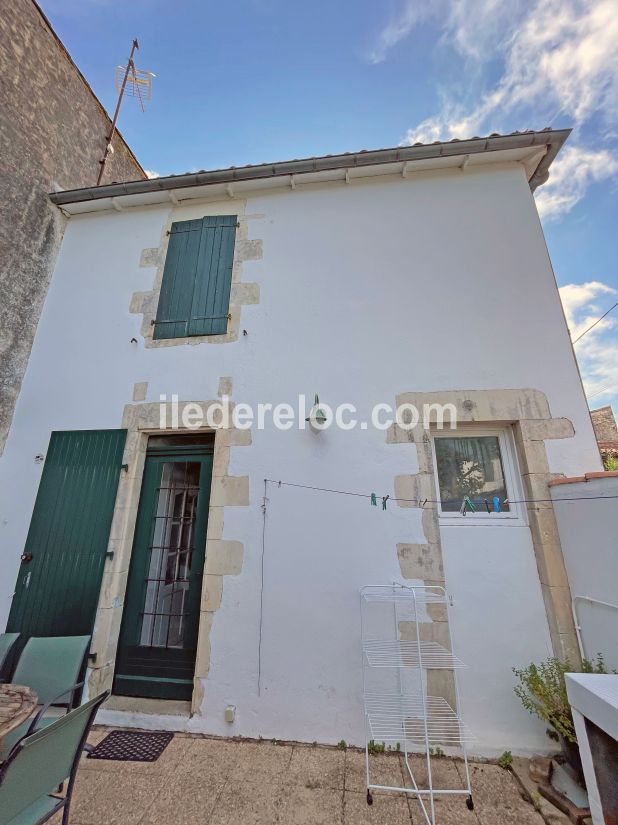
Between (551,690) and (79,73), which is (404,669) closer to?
(551,690)

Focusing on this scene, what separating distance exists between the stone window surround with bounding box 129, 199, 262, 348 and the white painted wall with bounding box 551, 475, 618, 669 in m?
3.29

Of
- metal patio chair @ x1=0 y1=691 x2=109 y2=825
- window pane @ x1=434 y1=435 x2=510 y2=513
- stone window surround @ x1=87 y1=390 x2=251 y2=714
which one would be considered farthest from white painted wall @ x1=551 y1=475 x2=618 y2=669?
metal patio chair @ x1=0 y1=691 x2=109 y2=825

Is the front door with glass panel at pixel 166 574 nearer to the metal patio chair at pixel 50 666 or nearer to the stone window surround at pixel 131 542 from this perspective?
the stone window surround at pixel 131 542

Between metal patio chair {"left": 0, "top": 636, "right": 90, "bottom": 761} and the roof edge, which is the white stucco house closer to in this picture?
metal patio chair {"left": 0, "top": 636, "right": 90, "bottom": 761}

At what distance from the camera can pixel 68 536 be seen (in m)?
3.21

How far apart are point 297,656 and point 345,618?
1.55ft

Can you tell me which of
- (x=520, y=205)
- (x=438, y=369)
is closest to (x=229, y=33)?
(x=520, y=205)

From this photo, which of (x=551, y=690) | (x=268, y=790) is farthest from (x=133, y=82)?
(x=551, y=690)

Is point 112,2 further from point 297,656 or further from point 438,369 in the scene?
point 297,656

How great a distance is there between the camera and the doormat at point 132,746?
7.86 ft

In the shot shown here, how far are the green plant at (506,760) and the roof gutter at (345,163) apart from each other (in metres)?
5.32

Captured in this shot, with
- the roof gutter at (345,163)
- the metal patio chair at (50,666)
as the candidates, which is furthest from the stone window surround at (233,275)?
the metal patio chair at (50,666)

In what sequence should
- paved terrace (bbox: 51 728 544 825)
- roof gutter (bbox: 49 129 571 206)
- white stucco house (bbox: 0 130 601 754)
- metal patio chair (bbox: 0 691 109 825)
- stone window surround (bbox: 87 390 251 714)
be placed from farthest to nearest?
1. roof gutter (bbox: 49 129 571 206)
2. stone window surround (bbox: 87 390 251 714)
3. white stucco house (bbox: 0 130 601 754)
4. paved terrace (bbox: 51 728 544 825)
5. metal patio chair (bbox: 0 691 109 825)

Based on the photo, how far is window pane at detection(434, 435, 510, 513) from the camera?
9.97 feet
